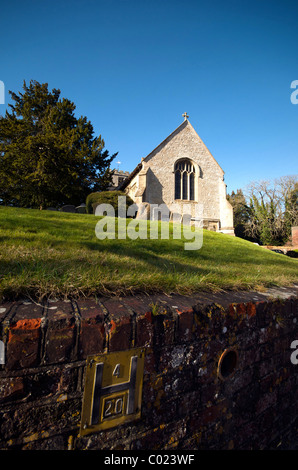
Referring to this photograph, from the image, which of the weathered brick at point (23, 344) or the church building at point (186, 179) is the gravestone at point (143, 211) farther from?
the weathered brick at point (23, 344)

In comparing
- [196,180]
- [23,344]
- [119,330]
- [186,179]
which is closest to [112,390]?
[119,330]

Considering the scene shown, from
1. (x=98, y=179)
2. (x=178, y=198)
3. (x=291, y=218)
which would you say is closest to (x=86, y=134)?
(x=98, y=179)

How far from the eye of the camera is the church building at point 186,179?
21172 mm

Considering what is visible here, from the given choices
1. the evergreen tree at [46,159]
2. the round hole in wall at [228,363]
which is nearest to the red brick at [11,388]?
the round hole in wall at [228,363]

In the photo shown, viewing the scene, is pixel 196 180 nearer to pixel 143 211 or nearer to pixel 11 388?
pixel 143 211

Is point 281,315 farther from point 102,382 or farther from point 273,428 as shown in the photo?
point 102,382

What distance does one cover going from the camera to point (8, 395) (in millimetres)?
966

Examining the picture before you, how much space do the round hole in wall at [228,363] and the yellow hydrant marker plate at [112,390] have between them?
27.1 inches

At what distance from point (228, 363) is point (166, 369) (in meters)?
0.61

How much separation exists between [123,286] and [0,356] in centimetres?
86

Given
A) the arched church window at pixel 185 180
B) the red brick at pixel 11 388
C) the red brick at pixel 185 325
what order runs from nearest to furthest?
the red brick at pixel 11 388
the red brick at pixel 185 325
the arched church window at pixel 185 180

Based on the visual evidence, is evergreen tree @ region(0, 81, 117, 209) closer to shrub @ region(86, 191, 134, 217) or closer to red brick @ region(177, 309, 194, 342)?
shrub @ region(86, 191, 134, 217)

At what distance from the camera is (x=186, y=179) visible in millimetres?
22719

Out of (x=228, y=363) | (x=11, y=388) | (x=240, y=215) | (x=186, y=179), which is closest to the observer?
(x=11, y=388)
